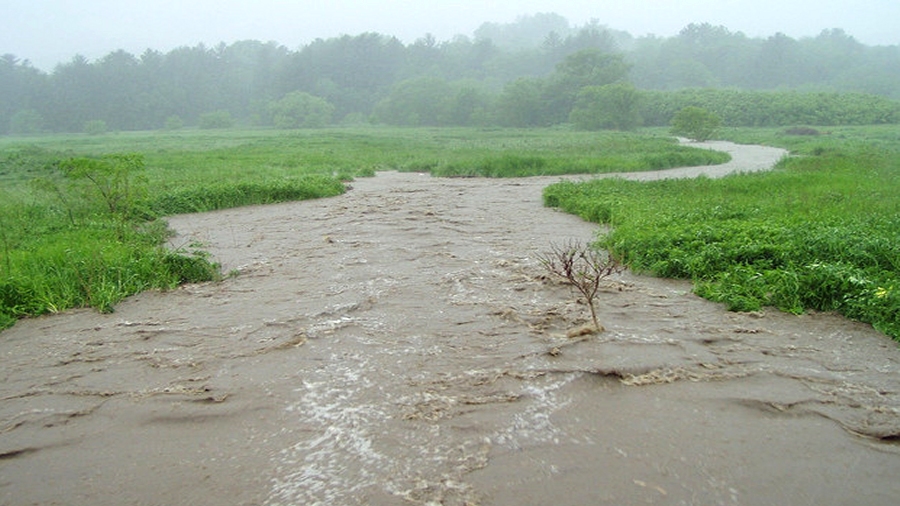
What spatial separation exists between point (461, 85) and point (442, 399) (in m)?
75.5

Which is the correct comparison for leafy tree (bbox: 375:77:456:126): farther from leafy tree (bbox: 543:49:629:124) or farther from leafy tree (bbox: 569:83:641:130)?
leafy tree (bbox: 569:83:641:130)

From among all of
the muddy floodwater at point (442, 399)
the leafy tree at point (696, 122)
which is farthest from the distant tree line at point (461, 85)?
the muddy floodwater at point (442, 399)

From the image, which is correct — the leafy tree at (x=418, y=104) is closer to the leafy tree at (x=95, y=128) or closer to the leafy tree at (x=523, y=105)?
the leafy tree at (x=523, y=105)

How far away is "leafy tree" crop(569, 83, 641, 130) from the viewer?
49.9m

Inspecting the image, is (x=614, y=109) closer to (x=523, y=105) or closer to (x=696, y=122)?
(x=523, y=105)

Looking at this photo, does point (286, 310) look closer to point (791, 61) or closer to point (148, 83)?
point (148, 83)

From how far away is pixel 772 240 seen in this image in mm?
7762

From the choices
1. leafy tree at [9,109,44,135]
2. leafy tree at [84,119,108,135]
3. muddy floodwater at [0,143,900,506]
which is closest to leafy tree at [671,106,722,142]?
muddy floodwater at [0,143,900,506]

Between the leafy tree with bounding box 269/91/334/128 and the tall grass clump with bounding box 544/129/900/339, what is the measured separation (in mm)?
59445

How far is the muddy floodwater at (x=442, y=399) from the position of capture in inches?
147

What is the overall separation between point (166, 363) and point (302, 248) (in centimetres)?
463

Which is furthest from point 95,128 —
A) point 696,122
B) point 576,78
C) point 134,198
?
point 134,198

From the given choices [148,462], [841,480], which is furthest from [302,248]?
[841,480]

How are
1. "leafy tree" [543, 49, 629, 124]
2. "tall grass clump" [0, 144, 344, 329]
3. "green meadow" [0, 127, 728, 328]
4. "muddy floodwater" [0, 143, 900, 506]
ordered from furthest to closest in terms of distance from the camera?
1. "leafy tree" [543, 49, 629, 124]
2. "green meadow" [0, 127, 728, 328]
3. "tall grass clump" [0, 144, 344, 329]
4. "muddy floodwater" [0, 143, 900, 506]
